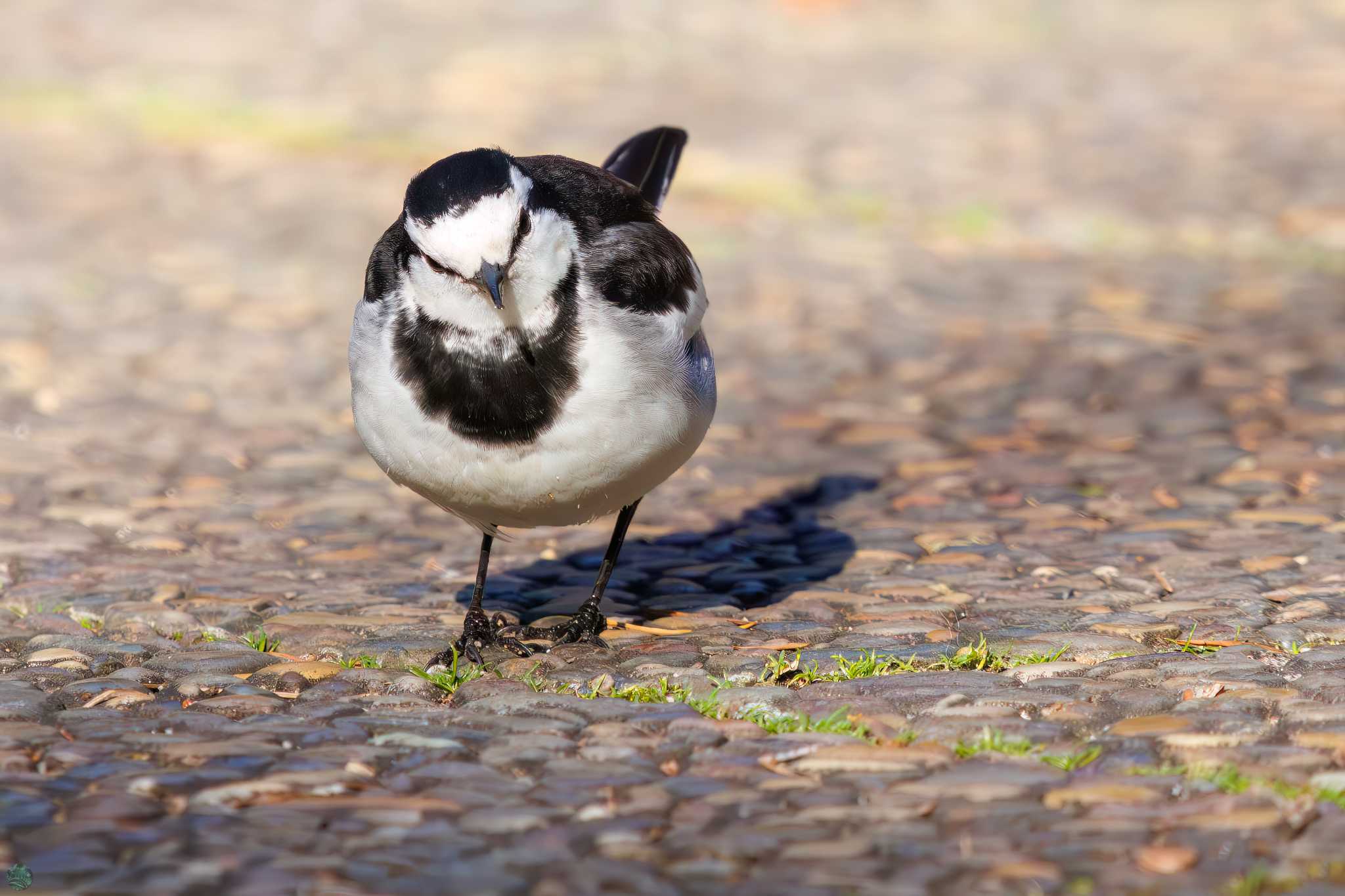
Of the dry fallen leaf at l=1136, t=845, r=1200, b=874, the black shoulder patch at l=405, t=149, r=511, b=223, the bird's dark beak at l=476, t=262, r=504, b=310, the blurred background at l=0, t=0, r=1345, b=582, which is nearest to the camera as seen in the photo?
the dry fallen leaf at l=1136, t=845, r=1200, b=874

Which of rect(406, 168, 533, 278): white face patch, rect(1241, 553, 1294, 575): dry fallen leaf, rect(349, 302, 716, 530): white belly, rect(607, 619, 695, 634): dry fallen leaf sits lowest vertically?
rect(607, 619, 695, 634): dry fallen leaf

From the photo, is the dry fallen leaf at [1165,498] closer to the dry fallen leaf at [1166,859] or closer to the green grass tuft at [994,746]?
the green grass tuft at [994,746]

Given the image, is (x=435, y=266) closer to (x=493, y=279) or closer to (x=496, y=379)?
(x=493, y=279)

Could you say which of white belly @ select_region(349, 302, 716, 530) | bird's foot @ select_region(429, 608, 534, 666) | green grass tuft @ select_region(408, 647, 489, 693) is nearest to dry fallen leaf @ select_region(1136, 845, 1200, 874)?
white belly @ select_region(349, 302, 716, 530)

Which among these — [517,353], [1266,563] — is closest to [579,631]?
[517,353]

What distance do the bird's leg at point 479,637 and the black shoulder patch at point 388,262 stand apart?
993 millimetres

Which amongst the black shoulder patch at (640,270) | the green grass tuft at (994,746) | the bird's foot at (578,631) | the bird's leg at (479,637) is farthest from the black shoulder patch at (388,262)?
the green grass tuft at (994,746)

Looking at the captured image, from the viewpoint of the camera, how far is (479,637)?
5.21 metres

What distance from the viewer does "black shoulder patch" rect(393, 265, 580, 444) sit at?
Result: 454 centimetres

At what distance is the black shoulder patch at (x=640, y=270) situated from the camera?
4.74 metres

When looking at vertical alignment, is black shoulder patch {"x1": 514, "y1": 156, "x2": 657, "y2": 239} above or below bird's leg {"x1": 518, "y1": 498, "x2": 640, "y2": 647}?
above

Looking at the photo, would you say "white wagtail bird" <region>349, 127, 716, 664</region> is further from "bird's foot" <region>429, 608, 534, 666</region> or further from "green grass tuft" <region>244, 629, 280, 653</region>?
"green grass tuft" <region>244, 629, 280, 653</region>

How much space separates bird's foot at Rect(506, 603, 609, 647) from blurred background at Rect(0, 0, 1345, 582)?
111cm

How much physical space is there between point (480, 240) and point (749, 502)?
2837mm
